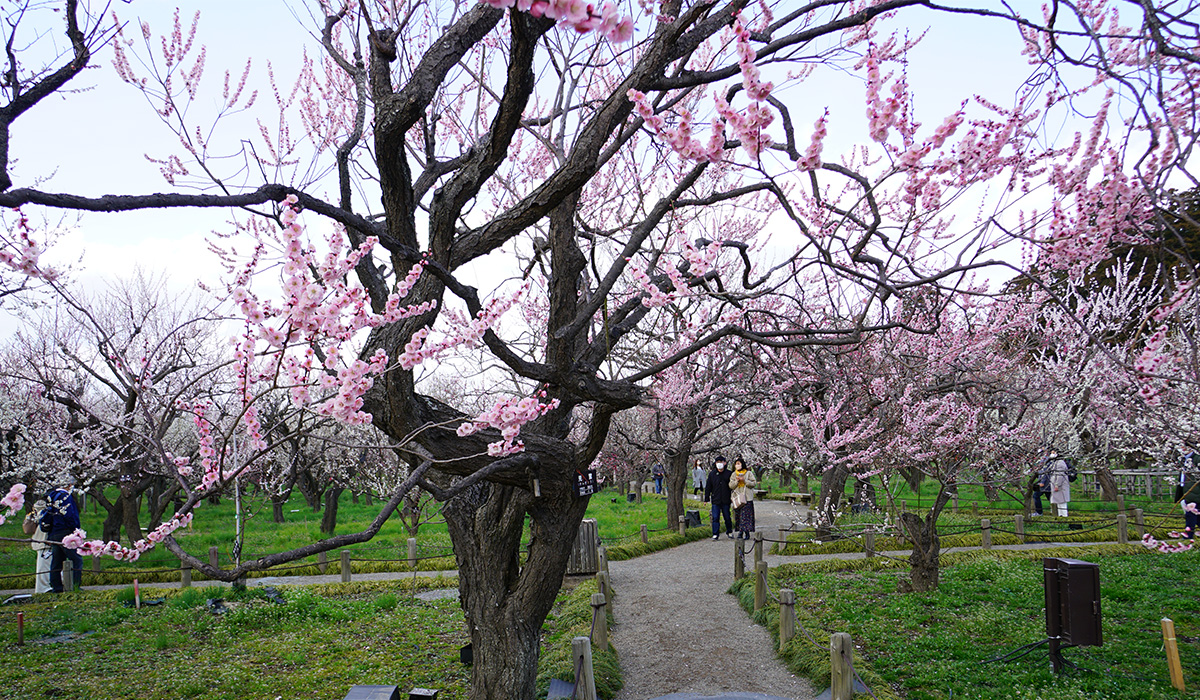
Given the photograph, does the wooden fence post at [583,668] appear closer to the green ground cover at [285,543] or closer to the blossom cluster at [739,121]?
the blossom cluster at [739,121]

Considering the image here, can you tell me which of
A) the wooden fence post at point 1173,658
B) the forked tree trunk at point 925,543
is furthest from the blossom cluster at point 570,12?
the forked tree trunk at point 925,543

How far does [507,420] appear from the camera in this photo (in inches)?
160

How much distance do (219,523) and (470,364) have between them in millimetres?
9863

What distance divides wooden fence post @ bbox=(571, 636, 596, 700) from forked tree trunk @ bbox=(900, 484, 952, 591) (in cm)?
493

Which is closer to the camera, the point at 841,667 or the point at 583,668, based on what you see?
the point at 841,667

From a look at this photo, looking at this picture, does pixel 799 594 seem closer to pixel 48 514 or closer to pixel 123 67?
pixel 123 67

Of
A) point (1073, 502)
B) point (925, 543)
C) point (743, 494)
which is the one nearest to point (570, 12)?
point (925, 543)

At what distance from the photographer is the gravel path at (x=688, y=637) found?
21.2 feet

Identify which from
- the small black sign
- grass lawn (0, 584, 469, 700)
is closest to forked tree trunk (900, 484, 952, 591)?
the small black sign

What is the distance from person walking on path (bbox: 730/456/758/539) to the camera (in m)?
13.5

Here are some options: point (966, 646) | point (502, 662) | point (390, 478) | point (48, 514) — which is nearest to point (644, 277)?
point (502, 662)

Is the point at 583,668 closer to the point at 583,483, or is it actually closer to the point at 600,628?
the point at 583,483

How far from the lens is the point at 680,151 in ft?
10.8

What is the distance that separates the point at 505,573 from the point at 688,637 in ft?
12.1
